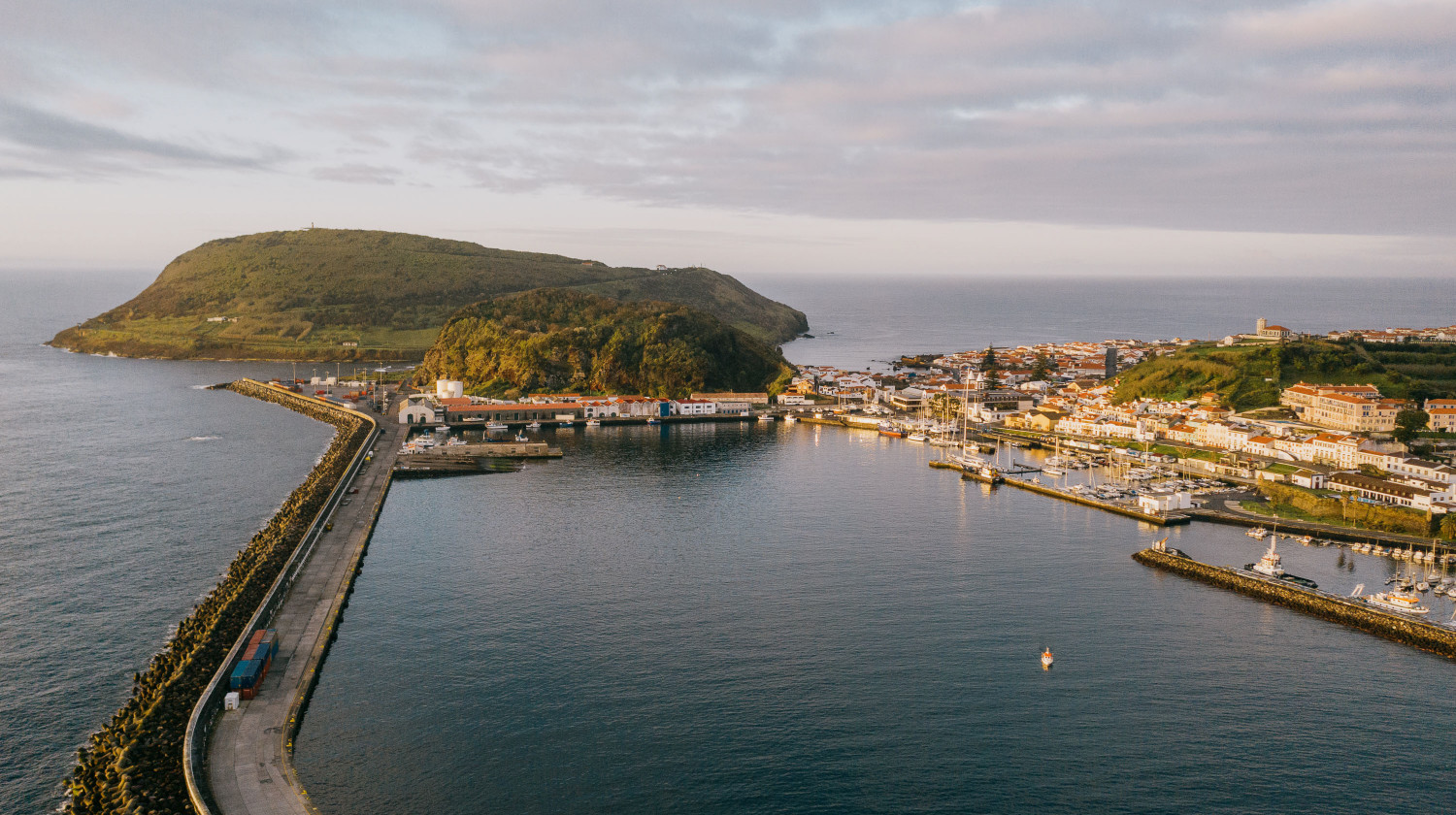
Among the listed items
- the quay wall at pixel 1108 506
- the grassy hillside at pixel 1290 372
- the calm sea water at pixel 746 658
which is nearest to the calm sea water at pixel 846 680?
the calm sea water at pixel 746 658

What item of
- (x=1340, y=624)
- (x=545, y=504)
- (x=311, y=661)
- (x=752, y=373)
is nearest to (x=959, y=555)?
(x=1340, y=624)

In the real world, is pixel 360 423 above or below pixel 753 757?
above

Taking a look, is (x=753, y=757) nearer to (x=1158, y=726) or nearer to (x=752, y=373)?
(x=1158, y=726)

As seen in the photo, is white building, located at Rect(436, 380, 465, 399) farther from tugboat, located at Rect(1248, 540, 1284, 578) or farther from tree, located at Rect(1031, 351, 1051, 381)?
tugboat, located at Rect(1248, 540, 1284, 578)

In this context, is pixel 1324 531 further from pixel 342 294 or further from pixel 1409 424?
pixel 342 294

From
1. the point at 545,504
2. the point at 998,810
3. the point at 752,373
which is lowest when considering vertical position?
the point at 998,810

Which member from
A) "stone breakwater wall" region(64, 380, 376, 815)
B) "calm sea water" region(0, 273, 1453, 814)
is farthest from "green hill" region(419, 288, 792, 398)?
"stone breakwater wall" region(64, 380, 376, 815)
